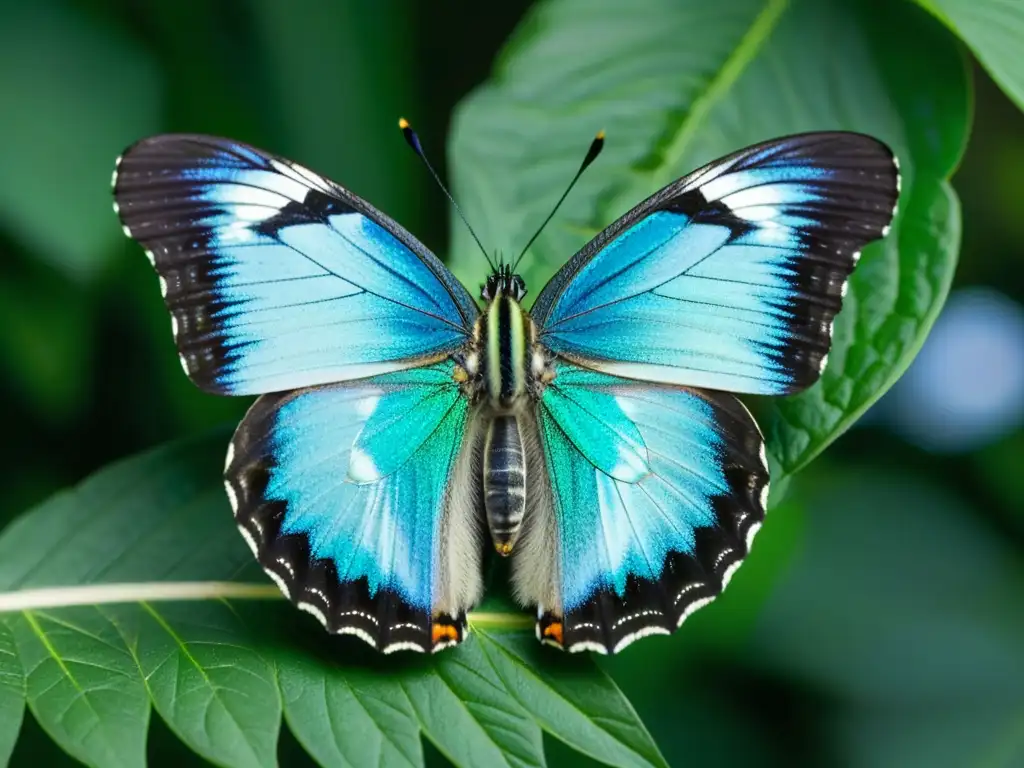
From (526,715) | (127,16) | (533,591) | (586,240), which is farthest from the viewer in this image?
(127,16)

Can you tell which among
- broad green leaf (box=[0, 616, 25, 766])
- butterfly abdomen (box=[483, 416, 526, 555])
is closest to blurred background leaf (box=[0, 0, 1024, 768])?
broad green leaf (box=[0, 616, 25, 766])

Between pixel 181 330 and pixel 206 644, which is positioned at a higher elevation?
pixel 181 330

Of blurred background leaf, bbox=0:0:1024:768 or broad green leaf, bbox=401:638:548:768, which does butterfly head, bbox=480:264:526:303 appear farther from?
broad green leaf, bbox=401:638:548:768

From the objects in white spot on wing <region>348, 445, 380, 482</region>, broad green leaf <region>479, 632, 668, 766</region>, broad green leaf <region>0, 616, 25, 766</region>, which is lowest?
broad green leaf <region>479, 632, 668, 766</region>

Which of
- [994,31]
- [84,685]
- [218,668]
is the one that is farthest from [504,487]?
[994,31]

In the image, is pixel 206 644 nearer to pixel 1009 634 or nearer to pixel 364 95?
pixel 364 95

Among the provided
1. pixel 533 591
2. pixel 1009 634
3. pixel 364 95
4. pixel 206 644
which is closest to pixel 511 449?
pixel 533 591
